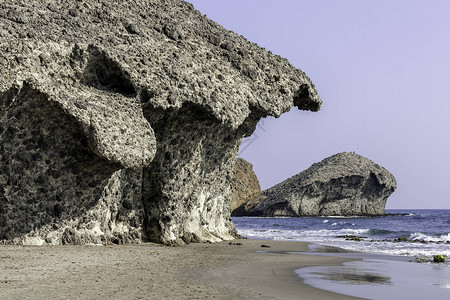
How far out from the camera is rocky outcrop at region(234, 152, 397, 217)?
301 feet

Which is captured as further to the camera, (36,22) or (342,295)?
(36,22)

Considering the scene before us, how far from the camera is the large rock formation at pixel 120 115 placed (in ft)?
44.3

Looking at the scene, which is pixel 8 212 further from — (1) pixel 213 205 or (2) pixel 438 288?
(2) pixel 438 288

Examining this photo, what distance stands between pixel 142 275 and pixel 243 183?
10309 cm

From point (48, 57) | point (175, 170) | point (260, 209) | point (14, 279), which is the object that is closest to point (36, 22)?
point (48, 57)

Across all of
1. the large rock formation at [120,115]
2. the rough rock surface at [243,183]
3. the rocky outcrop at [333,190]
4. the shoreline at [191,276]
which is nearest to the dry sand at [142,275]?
the shoreline at [191,276]

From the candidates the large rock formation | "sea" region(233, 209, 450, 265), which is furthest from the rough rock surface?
the large rock formation

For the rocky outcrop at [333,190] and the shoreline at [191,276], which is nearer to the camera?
the shoreline at [191,276]

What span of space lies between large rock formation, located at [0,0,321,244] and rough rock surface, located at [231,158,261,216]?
290ft

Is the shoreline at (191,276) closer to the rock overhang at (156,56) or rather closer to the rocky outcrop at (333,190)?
the rock overhang at (156,56)

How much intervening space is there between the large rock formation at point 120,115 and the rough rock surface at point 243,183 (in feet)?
290

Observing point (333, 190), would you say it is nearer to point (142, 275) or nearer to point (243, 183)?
point (243, 183)

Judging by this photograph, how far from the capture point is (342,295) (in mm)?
8570

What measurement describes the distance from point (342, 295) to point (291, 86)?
512 inches
